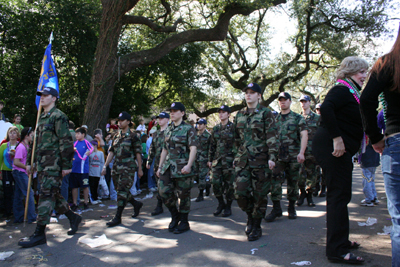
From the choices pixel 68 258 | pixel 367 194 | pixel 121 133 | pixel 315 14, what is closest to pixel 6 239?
pixel 68 258

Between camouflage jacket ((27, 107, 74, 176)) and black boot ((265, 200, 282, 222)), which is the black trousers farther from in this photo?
camouflage jacket ((27, 107, 74, 176))

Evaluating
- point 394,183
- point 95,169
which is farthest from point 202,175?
point 394,183

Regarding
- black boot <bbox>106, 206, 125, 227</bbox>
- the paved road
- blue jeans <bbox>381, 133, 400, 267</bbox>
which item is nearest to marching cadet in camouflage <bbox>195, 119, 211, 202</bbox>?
the paved road

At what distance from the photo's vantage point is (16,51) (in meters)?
14.2

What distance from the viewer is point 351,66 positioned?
12.5 feet

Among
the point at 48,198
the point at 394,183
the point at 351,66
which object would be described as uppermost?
the point at 351,66

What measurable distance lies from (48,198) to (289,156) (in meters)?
4.34

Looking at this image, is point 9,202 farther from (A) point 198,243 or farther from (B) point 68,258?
(A) point 198,243

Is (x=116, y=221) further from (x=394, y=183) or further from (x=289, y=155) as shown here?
(x=394, y=183)

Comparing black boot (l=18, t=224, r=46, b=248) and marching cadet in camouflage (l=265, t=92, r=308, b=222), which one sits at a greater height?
marching cadet in camouflage (l=265, t=92, r=308, b=222)

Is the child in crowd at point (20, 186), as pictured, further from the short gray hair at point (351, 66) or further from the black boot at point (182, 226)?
the short gray hair at point (351, 66)

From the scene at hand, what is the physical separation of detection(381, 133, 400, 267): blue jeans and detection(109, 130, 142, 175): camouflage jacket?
189 inches

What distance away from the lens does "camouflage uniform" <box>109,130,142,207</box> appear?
6328mm

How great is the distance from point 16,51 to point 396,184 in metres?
15.6
